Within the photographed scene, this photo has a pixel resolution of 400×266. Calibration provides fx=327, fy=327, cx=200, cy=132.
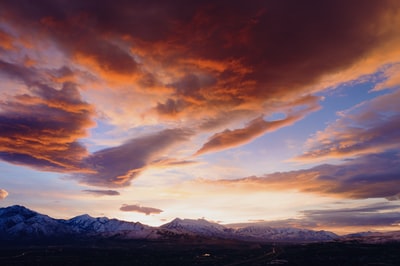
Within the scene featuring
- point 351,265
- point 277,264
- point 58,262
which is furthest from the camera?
point 58,262

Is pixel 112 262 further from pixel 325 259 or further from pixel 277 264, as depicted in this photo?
pixel 325 259

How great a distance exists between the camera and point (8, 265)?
141500mm

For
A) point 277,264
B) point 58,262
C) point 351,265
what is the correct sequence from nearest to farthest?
1. point 351,265
2. point 277,264
3. point 58,262

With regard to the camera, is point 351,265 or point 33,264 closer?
point 351,265

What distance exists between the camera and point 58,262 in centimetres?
14750

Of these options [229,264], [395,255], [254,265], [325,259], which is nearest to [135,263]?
[229,264]

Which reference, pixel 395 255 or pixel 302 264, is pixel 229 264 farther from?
pixel 395 255

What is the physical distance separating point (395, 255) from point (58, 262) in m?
155

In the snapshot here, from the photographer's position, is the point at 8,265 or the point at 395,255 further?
the point at 395,255

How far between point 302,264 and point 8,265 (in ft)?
410

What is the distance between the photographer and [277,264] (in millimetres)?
136875

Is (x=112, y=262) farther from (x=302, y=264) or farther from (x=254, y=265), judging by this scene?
(x=302, y=264)

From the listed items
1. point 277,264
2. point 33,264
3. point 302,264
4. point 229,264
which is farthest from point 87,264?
point 302,264

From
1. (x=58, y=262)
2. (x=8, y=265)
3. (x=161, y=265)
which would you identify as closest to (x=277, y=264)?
(x=161, y=265)
